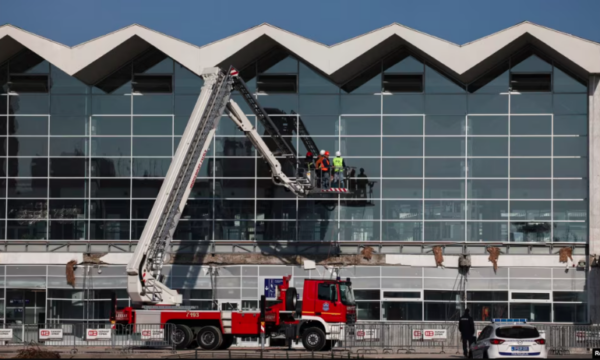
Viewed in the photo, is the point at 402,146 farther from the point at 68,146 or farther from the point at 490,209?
the point at 68,146

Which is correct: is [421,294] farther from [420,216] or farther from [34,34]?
[34,34]

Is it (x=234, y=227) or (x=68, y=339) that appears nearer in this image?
(x=68, y=339)

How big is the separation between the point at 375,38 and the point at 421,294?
456 inches

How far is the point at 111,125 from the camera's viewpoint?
4456cm

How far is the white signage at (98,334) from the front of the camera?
33.4 m

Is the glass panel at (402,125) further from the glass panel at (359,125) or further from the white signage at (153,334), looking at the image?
the white signage at (153,334)

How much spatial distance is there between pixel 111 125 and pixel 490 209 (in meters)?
17.7

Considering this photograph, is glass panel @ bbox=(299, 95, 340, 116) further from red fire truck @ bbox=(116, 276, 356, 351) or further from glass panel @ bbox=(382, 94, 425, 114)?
red fire truck @ bbox=(116, 276, 356, 351)

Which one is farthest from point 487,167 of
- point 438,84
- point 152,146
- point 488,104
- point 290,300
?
point 152,146

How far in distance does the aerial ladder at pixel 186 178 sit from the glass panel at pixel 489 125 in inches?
327

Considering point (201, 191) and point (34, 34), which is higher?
point (34, 34)

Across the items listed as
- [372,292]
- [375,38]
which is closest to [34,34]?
[375,38]

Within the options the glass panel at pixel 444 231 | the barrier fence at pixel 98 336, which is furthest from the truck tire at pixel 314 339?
the glass panel at pixel 444 231

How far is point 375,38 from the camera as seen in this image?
141ft
